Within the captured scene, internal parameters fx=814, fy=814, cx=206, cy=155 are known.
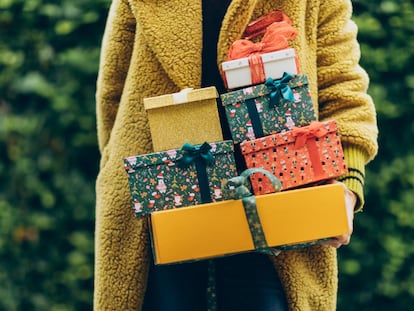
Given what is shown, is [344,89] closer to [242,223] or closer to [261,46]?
[261,46]

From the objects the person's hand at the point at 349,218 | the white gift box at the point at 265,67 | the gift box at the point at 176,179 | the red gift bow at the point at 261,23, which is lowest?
the person's hand at the point at 349,218

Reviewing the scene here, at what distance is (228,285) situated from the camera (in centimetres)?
154

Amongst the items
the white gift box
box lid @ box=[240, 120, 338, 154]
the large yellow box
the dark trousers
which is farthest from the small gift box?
the dark trousers

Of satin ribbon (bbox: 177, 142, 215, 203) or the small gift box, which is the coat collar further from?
satin ribbon (bbox: 177, 142, 215, 203)

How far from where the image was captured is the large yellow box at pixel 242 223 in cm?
139

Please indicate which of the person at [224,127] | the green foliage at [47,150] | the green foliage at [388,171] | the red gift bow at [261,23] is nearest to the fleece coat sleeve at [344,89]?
the person at [224,127]

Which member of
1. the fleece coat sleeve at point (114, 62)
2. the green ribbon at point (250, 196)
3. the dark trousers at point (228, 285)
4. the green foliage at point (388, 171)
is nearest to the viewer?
the green ribbon at point (250, 196)

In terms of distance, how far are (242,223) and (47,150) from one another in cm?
129

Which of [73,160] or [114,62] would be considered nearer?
[114,62]

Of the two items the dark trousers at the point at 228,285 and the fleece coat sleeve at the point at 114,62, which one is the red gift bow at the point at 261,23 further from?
the dark trousers at the point at 228,285

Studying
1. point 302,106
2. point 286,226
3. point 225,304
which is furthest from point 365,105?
point 225,304

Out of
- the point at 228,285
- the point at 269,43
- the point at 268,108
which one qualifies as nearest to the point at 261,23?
the point at 269,43

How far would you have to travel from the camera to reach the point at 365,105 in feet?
5.26

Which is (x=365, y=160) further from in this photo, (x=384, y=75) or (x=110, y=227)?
(x=384, y=75)
